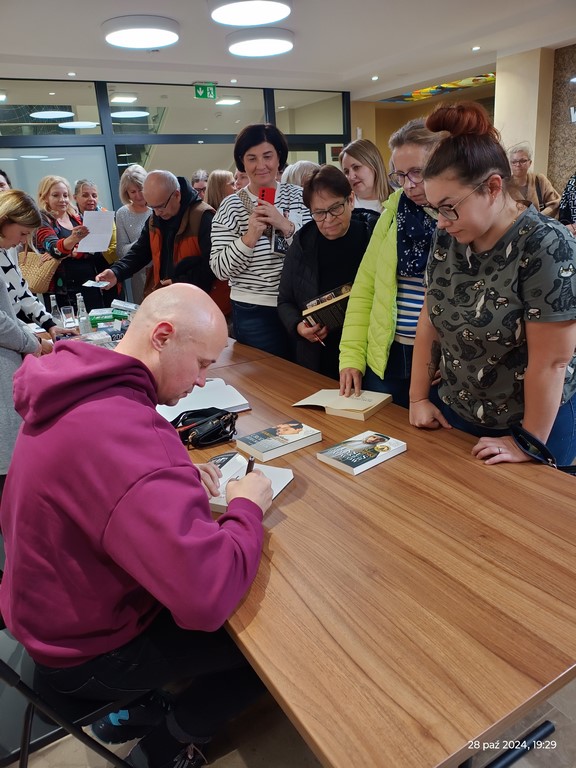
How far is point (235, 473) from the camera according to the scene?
1.45 meters

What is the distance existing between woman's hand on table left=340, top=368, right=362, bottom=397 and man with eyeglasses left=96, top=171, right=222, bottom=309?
154 cm

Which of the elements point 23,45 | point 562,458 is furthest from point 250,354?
point 23,45

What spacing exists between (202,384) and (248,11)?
4712 mm

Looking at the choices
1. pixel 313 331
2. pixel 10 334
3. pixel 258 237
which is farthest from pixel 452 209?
pixel 10 334

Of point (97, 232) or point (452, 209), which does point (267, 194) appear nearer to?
point (452, 209)

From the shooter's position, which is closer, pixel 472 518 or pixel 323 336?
pixel 472 518

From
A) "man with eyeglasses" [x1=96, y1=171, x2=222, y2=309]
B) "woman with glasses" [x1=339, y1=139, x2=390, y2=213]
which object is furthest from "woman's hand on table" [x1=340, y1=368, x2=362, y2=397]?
"man with eyeglasses" [x1=96, y1=171, x2=222, y2=309]

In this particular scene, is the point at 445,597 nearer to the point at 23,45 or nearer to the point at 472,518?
the point at 472,518

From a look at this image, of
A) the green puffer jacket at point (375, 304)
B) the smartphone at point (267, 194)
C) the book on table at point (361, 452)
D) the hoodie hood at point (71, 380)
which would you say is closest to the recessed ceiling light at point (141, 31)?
the smartphone at point (267, 194)

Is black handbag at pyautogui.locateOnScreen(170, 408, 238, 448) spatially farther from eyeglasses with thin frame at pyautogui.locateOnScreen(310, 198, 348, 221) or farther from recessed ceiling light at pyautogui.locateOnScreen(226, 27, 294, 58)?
recessed ceiling light at pyautogui.locateOnScreen(226, 27, 294, 58)

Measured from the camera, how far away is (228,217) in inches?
103

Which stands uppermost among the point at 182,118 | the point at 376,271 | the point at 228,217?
the point at 182,118

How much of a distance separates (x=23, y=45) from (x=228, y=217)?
16.7 feet

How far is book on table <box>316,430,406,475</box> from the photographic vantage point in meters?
A: 1.43
